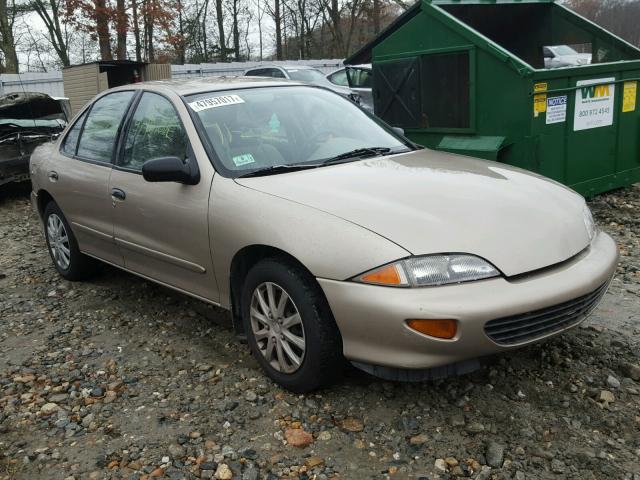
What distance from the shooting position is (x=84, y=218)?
4.63 m

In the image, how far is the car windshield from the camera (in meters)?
3.58

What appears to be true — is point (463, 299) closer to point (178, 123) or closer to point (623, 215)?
point (178, 123)

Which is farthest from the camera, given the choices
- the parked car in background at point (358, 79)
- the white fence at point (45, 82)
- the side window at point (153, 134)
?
the white fence at point (45, 82)

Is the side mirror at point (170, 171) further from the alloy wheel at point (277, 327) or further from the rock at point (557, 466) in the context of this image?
the rock at point (557, 466)

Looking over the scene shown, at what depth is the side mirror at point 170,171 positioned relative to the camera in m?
3.42

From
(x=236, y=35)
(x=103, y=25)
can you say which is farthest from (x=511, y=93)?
(x=236, y=35)

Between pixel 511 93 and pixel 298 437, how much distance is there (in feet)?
13.7

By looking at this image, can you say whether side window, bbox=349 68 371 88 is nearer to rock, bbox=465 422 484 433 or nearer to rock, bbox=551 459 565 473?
rock, bbox=465 422 484 433

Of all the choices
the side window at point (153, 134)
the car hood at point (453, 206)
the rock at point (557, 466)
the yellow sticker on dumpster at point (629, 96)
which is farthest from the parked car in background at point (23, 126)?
the rock at point (557, 466)

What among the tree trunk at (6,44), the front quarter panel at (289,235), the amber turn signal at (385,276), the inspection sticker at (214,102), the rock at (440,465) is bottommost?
the rock at (440,465)

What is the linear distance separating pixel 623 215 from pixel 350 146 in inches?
142

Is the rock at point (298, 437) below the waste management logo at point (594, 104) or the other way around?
below

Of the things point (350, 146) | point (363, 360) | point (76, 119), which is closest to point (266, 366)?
point (363, 360)

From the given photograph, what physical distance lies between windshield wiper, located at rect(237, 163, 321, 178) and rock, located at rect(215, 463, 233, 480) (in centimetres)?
147
